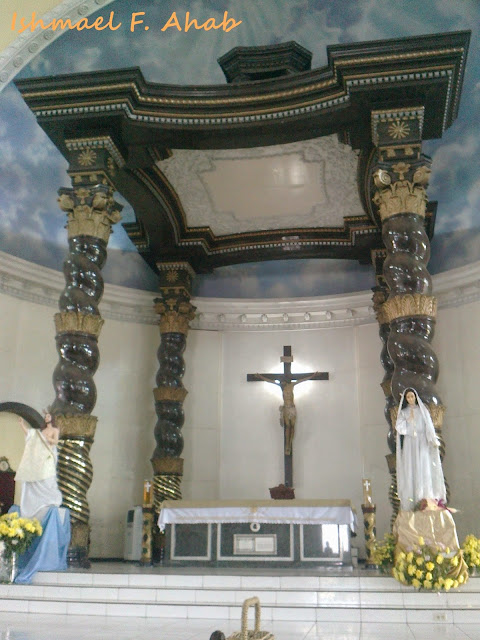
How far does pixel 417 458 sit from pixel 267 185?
6378 mm

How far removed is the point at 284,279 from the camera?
603 inches

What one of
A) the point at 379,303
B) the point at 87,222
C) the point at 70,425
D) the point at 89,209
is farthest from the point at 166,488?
the point at 89,209

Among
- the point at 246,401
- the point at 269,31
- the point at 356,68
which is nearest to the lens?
the point at 356,68

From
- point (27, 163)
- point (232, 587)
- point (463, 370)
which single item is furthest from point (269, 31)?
point (232, 587)

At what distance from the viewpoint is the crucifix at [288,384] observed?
1395cm

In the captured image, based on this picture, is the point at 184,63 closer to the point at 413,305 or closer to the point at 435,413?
the point at 413,305

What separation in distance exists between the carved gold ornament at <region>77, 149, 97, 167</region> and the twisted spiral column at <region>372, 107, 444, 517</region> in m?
3.95

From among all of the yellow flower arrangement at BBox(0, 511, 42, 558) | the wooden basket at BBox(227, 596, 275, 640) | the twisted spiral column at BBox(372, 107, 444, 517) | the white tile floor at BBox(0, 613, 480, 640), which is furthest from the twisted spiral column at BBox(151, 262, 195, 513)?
the wooden basket at BBox(227, 596, 275, 640)

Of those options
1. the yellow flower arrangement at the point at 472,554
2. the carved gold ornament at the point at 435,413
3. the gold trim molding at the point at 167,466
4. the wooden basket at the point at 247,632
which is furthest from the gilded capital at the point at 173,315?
the wooden basket at the point at 247,632

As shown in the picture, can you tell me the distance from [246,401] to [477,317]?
5136 mm

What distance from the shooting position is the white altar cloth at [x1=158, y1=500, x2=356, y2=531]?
9.13 m

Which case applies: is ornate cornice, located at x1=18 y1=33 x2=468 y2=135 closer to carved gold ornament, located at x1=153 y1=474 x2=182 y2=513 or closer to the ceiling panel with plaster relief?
the ceiling panel with plaster relief

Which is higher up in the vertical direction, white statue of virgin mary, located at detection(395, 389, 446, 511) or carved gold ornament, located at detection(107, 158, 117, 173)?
carved gold ornament, located at detection(107, 158, 117, 173)

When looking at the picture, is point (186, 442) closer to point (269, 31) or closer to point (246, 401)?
point (246, 401)
